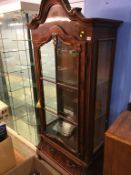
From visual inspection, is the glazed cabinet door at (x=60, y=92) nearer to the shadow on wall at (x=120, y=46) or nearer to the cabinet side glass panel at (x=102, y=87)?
the cabinet side glass panel at (x=102, y=87)

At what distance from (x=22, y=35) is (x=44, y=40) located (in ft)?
2.31

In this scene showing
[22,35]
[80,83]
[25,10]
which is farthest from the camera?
[22,35]

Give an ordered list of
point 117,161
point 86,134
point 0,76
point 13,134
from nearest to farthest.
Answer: point 117,161 < point 86,134 < point 13,134 < point 0,76

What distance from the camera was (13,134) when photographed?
2416mm

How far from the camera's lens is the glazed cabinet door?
135cm

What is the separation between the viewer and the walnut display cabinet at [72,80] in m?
1.08

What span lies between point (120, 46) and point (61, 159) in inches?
48.4

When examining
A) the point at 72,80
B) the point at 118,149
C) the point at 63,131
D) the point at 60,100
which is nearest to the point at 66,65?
the point at 72,80

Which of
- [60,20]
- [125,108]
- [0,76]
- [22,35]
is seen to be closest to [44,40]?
[60,20]

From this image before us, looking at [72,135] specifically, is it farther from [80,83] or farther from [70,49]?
[70,49]

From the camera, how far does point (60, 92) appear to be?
5.15ft

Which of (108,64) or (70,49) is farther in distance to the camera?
(108,64)

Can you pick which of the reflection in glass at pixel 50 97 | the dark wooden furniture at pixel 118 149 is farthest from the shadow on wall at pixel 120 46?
the reflection in glass at pixel 50 97

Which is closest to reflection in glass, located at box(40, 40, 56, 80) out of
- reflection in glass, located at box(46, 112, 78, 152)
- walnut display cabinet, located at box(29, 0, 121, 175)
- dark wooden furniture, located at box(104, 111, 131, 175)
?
walnut display cabinet, located at box(29, 0, 121, 175)
